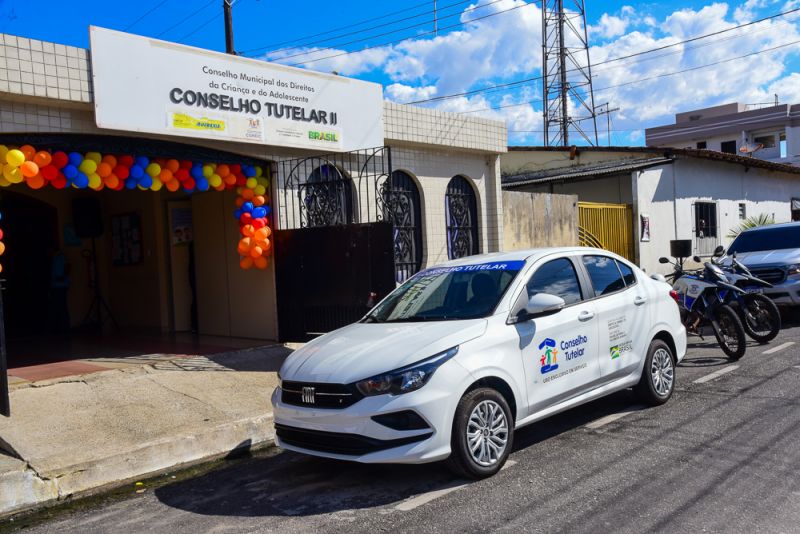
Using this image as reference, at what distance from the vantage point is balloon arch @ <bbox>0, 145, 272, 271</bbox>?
24.5ft

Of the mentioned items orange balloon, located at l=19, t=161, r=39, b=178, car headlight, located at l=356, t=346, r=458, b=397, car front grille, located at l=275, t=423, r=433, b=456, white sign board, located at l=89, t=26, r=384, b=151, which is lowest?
car front grille, located at l=275, t=423, r=433, b=456

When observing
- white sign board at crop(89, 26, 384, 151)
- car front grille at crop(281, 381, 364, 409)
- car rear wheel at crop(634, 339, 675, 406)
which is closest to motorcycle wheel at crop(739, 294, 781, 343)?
car rear wheel at crop(634, 339, 675, 406)

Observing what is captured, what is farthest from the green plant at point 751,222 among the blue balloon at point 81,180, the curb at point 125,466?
the blue balloon at point 81,180

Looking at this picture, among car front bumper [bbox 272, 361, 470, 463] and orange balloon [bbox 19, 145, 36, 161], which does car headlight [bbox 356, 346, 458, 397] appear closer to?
car front bumper [bbox 272, 361, 470, 463]

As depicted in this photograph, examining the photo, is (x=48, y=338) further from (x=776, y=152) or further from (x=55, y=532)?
(x=776, y=152)

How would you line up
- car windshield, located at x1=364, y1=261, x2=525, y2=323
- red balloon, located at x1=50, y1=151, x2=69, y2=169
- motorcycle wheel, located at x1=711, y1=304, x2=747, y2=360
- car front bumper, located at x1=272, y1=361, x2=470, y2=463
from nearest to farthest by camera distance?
car front bumper, located at x1=272, y1=361, x2=470, y2=463 < car windshield, located at x1=364, y1=261, x2=525, y2=323 < red balloon, located at x1=50, y1=151, x2=69, y2=169 < motorcycle wheel, located at x1=711, y1=304, x2=747, y2=360

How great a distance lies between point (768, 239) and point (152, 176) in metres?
11.2

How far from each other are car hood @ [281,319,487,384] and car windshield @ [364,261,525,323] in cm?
23

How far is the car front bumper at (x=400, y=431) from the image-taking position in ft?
15.5

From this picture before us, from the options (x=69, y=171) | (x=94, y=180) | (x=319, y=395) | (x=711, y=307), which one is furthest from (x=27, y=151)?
(x=711, y=307)

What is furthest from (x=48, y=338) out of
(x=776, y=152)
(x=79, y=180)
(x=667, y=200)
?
(x=776, y=152)

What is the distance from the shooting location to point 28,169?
732 centimetres

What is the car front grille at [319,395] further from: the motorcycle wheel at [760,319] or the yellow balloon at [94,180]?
the motorcycle wheel at [760,319]

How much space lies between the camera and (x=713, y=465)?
5.11 meters
